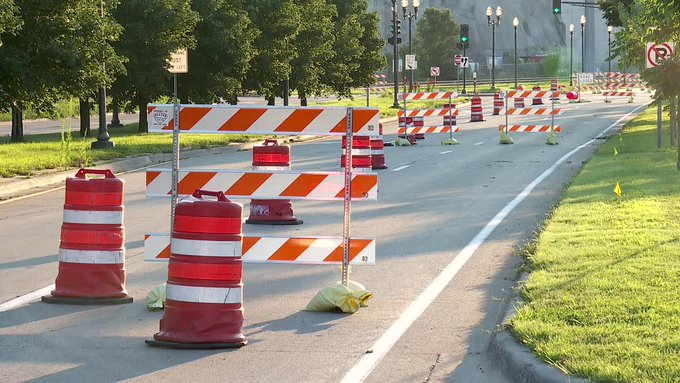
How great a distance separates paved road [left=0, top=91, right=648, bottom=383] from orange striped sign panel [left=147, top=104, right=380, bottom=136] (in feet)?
4.80

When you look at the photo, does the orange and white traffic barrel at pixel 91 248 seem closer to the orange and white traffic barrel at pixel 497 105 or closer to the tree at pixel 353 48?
the tree at pixel 353 48

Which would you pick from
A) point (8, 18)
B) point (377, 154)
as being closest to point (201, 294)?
point (8, 18)

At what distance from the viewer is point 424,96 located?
38406mm

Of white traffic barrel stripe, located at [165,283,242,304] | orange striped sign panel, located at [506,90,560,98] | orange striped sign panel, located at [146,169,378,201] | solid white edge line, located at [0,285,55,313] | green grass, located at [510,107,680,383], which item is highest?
orange striped sign panel, located at [506,90,560,98]

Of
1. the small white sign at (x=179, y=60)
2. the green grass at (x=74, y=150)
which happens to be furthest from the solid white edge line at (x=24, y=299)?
the small white sign at (x=179, y=60)

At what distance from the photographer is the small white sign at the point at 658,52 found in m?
24.8

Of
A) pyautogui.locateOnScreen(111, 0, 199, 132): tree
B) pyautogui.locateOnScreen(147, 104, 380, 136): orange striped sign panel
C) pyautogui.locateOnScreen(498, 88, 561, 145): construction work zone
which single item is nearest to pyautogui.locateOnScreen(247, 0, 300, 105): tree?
pyautogui.locateOnScreen(111, 0, 199, 132): tree

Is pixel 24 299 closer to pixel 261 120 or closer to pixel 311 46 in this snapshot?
pixel 261 120

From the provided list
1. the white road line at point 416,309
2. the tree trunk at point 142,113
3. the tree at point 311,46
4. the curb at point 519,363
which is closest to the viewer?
the curb at point 519,363

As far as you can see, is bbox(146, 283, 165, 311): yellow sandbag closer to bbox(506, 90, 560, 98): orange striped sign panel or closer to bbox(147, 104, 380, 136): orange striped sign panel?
bbox(147, 104, 380, 136): orange striped sign panel

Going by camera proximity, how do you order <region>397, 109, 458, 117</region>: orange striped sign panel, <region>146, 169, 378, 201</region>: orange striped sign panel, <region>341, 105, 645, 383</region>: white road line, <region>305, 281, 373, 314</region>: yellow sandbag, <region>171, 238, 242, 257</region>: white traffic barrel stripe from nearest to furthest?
<region>341, 105, 645, 383</region>: white road line
<region>171, 238, 242, 257</region>: white traffic barrel stripe
<region>305, 281, 373, 314</region>: yellow sandbag
<region>146, 169, 378, 201</region>: orange striped sign panel
<region>397, 109, 458, 117</region>: orange striped sign panel

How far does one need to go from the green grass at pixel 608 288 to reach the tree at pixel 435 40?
8380 cm

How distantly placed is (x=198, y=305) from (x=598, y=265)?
4157mm

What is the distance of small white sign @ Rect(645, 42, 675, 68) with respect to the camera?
81.2 ft
